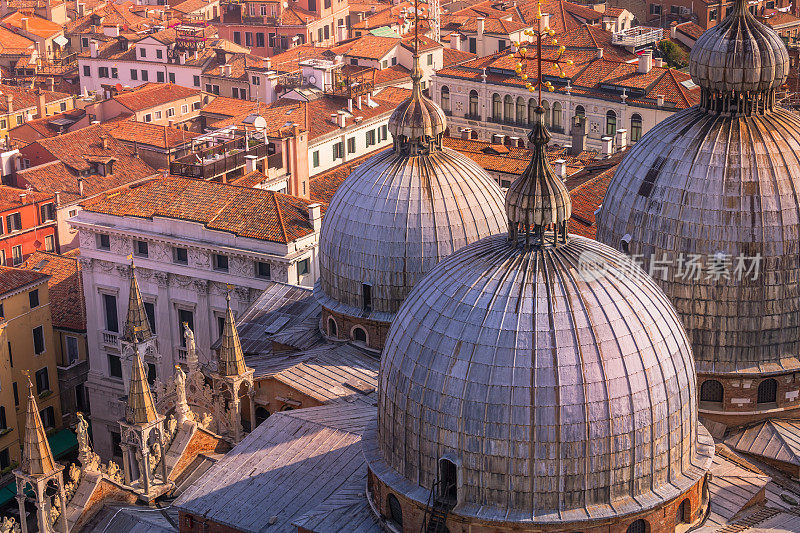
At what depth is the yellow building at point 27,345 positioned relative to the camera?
215 feet

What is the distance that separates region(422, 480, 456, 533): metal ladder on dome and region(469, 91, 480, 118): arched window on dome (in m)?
59.8

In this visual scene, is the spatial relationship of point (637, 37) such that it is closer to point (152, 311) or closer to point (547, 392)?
point (152, 311)

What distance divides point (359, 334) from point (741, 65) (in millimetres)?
16326

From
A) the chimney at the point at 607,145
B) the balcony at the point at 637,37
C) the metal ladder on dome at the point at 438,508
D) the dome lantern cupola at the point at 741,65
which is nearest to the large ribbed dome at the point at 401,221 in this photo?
the dome lantern cupola at the point at 741,65

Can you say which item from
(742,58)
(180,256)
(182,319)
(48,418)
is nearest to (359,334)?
(742,58)

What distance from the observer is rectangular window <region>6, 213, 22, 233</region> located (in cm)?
7812

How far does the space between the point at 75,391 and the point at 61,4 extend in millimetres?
83902

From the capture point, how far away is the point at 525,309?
110 ft

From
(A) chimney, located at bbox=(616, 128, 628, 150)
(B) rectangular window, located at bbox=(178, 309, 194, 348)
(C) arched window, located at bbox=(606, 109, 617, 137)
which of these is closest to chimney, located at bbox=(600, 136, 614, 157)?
(A) chimney, located at bbox=(616, 128, 628, 150)

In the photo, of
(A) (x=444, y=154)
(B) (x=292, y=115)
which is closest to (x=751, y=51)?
(A) (x=444, y=154)

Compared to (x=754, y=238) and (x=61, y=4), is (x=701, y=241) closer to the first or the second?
(x=754, y=238)

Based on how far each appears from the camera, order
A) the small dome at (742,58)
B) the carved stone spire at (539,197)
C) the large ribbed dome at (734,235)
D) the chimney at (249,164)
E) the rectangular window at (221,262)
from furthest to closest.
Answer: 1. the chimney at (249,164)
2. the rectangular window at (221,262)
3. the small dome at (742,58)
4. the large ribbed dome at (734,235)
5. the carved stone spire at (539,197)

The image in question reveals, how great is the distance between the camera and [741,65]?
42.9 metres

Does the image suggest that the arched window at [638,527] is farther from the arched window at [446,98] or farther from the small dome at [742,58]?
the arched window at [446,98]
